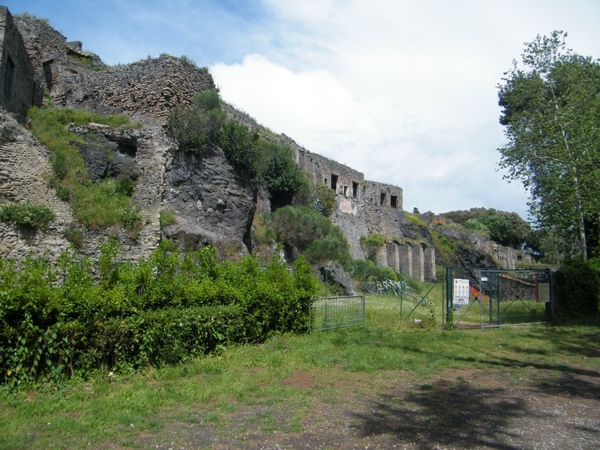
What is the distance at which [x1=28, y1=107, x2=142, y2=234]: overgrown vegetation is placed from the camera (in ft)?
42.2

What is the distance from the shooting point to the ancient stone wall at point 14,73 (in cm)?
1363

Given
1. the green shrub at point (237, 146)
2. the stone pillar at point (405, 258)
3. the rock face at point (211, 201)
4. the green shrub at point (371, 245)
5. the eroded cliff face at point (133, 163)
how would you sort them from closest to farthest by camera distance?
1. the eroded cliff face at point (133, 163)
2. the rock face at point (211, 201)
3. the green shrub at point (237, 146)
4. the green shrub at point (371, 245)
5. the stone pillar at point (405, 258)

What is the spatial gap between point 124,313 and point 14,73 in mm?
10970

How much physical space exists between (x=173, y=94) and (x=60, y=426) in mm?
14093

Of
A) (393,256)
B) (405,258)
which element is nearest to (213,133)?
(393,256)

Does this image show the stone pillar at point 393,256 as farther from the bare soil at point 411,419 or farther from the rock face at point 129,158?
the bare soil at point 411,419

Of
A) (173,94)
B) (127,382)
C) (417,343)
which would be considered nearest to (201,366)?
(127,382)

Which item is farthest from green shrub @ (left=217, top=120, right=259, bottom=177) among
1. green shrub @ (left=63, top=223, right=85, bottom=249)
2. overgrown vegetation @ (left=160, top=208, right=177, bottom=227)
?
green shrub @ (left=63, top=223, right=85, bottom=249)

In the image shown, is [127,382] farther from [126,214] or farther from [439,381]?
[126,214]

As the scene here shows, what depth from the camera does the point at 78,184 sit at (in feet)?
44.3

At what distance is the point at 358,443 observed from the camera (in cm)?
497

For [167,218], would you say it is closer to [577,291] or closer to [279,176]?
[279,176]

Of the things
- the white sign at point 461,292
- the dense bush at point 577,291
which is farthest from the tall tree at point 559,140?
the white sign at point 461,292

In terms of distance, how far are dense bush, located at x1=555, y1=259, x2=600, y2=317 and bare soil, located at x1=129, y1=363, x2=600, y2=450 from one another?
30.6 ft
